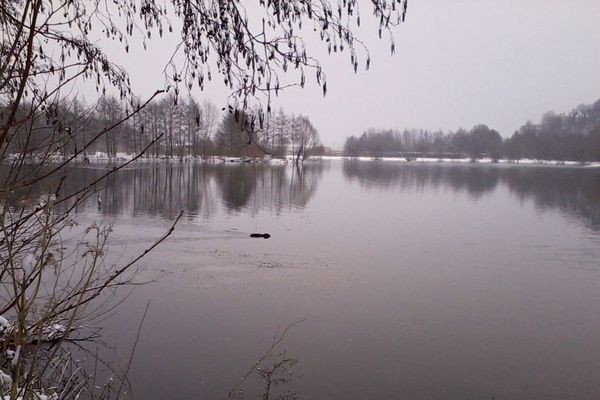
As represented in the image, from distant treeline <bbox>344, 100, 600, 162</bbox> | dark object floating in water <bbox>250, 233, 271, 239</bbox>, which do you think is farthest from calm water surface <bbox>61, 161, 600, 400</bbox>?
distant treeline <bbox>344, 100, 600, 162</bbox>

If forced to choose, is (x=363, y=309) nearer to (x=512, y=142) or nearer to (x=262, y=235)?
(x=262, y=235)

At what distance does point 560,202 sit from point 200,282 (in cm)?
2599

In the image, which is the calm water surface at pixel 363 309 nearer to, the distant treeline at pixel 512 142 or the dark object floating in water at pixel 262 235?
the dark object floating in water at pixel 262 235

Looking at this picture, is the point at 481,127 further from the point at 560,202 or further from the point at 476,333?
the point at 476,333

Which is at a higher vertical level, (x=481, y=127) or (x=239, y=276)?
(x=481, y=127)

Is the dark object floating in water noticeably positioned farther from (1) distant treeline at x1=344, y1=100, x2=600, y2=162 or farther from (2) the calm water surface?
(1) distant treeline at x1=344, y1=100, x2=600, y2=162

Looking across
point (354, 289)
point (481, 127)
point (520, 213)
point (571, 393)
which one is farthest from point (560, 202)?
point (481, 127)

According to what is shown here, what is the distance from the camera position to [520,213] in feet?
74.7

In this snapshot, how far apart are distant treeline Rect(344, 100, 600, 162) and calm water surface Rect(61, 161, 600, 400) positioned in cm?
8882

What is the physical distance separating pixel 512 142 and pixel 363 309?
11828 cm

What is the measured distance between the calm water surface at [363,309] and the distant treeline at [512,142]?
8882cm

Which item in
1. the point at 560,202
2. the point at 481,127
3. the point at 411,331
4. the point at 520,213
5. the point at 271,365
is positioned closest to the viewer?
the point at 271,365

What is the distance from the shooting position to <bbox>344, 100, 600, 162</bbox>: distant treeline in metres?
97.1

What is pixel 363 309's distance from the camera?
28.6 feet
